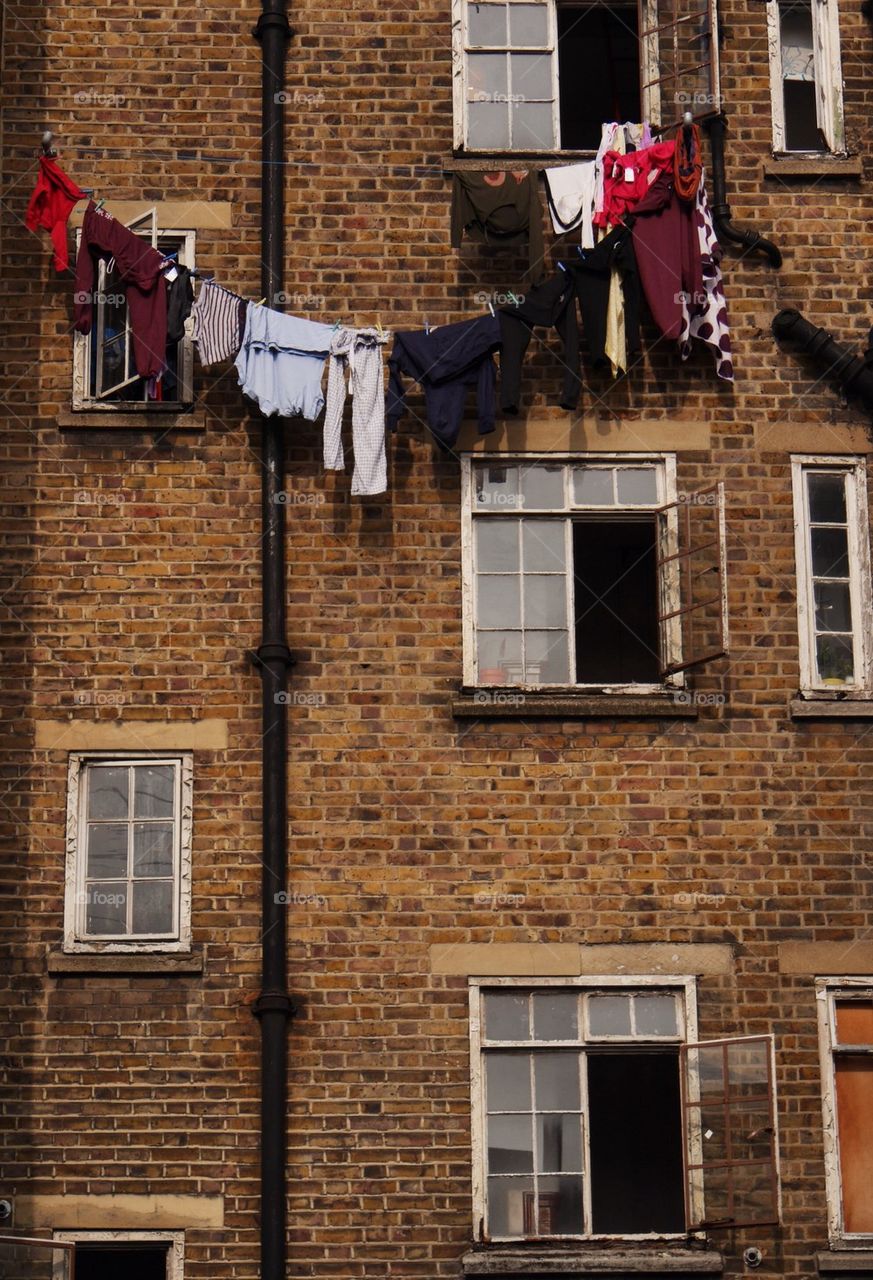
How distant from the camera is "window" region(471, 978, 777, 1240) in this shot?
1658cm

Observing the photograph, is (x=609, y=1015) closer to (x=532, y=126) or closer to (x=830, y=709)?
(x=830, y=709)

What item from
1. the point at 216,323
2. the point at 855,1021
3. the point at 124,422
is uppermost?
the point at 216,323

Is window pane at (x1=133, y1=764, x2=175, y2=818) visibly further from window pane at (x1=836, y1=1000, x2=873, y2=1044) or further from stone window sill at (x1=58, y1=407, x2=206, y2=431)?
window pane at (x1=836, y1=1000, x2=873, y2=1044)

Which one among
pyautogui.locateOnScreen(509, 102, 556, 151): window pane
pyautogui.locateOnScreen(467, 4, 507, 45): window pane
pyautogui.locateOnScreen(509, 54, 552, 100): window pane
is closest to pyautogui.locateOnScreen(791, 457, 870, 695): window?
pyautogui.locateOnScreen(509, 102, 556, 151): window pane

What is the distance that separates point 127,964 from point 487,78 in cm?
762

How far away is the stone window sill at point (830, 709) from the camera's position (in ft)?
57.7

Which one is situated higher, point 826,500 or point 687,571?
point 826,500

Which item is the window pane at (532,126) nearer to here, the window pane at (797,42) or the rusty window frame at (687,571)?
the window pane at (797,42)

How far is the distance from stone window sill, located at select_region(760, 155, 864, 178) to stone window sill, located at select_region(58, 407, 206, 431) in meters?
4.96

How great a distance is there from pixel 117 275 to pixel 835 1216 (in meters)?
8.84

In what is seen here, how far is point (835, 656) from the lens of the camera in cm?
1795

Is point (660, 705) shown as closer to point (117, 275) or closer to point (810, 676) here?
point (810, 676)

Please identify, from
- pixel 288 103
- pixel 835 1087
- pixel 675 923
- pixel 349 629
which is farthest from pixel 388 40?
pixel 835 1087

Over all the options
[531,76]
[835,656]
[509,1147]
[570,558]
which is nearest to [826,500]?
[835,656]
